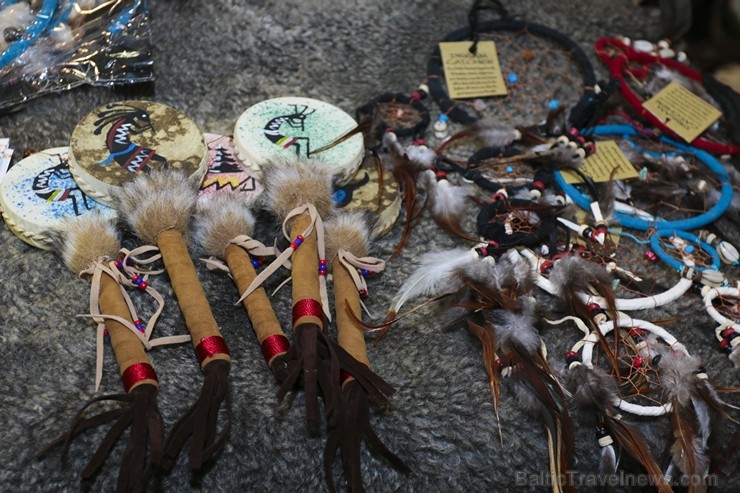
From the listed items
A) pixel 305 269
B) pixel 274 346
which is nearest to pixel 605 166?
pixel 305 269

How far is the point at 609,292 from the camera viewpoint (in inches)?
56.9

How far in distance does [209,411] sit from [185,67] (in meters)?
1.05

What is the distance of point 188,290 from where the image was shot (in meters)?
1.28

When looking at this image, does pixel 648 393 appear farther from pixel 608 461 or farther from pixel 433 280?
pixel 433 280

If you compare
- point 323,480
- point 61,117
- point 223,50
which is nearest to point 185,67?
point 223,50

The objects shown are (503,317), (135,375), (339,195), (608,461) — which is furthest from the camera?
(339,195)

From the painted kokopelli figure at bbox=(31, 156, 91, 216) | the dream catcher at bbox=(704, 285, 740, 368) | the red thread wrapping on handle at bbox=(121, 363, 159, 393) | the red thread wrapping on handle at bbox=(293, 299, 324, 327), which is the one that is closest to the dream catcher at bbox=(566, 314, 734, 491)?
the dream catcher at bbox=(704, 285, 740, 368)

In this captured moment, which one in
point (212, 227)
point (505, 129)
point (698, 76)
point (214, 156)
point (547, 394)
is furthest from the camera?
point (698, 76)

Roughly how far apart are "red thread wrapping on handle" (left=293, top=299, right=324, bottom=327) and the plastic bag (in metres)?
0.80

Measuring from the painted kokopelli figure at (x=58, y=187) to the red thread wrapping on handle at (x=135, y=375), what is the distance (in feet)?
1.23

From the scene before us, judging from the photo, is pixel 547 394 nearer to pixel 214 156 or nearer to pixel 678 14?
pixel 214 156

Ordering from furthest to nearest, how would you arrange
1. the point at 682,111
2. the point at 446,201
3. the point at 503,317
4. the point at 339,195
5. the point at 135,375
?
the point at 682,111 → the point at 446,201 → the point at 339,195 → the point at 503,317 → the point at 135,375

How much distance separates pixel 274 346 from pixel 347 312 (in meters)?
0.15

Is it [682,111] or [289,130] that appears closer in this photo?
[289,130]
